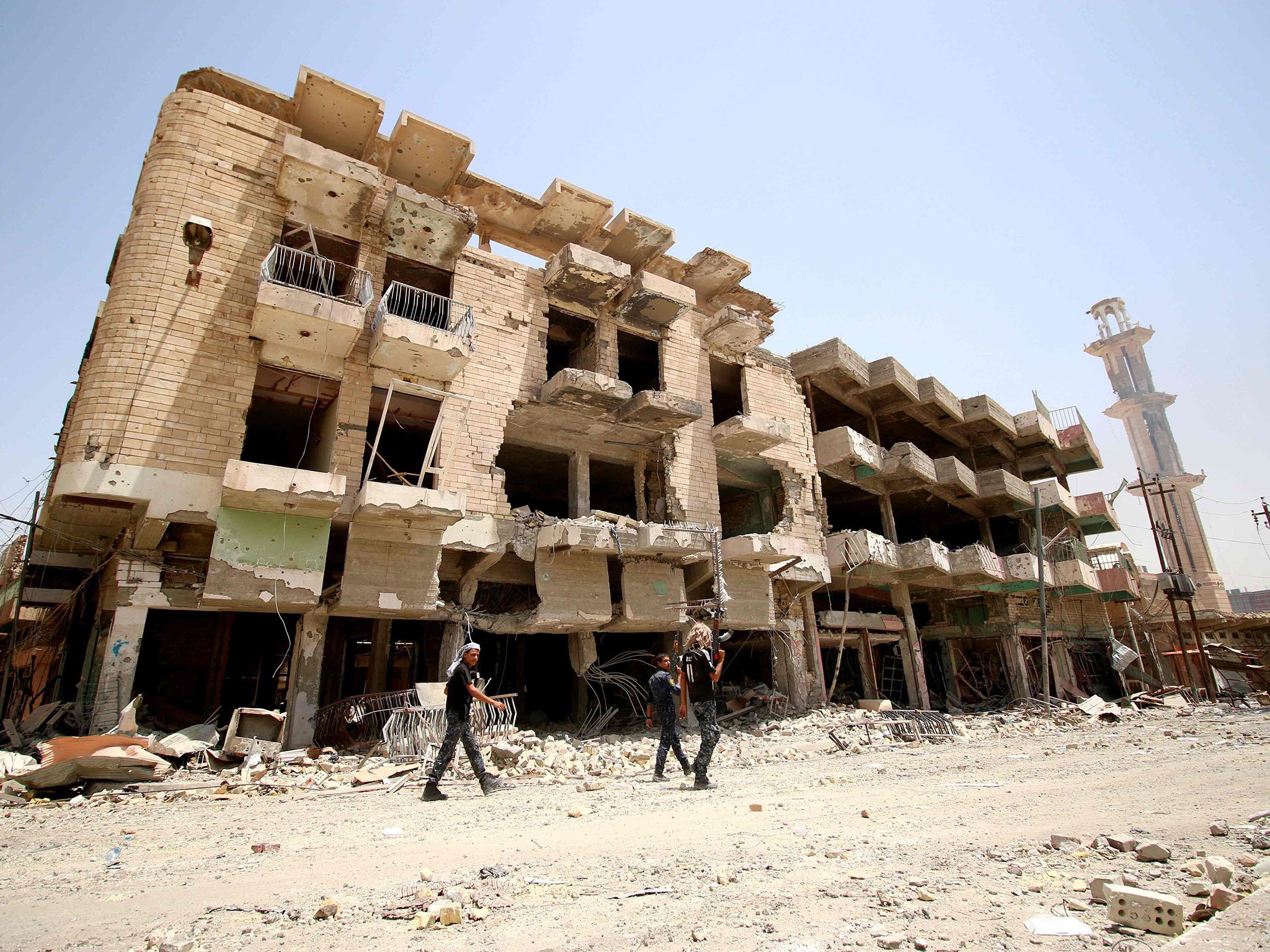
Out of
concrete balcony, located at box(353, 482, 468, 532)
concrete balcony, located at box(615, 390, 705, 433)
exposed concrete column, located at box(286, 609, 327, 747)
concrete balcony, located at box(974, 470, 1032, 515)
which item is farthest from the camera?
concrete balcony, located at box(974, 470, 1032, 515)

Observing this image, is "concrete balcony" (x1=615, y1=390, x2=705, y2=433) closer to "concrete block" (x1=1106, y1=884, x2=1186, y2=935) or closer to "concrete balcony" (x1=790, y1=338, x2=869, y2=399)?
"concrete balcony" (x1=790, y1=338, x2=869, y2=399)

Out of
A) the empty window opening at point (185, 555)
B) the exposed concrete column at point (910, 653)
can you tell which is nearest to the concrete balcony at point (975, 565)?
the exposed concrete column at point (910, 653)

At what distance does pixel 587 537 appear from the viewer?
13.5m

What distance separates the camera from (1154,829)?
5.00m

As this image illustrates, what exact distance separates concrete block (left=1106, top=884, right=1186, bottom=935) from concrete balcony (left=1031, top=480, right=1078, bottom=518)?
83.6 ft

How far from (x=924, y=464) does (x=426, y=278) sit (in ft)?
53.1

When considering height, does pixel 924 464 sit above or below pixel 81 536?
above

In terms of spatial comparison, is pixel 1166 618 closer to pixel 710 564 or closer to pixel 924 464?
pixel 924 464

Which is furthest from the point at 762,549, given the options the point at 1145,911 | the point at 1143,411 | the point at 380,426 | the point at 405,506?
the point at 1143,411

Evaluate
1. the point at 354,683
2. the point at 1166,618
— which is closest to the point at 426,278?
the point at 354,683

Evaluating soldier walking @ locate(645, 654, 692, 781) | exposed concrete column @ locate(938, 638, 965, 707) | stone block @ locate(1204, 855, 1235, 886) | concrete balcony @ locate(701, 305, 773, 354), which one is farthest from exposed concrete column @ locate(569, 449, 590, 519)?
exposed concrete column @ locate(938, 638, 965, 707)

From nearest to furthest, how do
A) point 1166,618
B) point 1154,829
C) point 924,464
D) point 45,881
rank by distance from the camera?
point 45,881 < point 1154,829 < point 924,464 < point 1166,618

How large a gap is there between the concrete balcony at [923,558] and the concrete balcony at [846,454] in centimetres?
260

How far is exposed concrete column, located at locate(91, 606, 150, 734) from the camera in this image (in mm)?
9961
